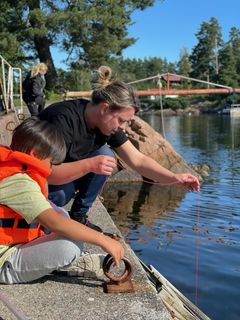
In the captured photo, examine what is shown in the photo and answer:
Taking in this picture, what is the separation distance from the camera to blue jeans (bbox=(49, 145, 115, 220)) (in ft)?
13.3

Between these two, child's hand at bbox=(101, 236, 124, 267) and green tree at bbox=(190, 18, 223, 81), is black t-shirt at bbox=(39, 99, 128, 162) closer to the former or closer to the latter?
child's hand at bbox=(101, 236, 124, 267)

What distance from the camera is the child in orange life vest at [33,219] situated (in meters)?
2.88

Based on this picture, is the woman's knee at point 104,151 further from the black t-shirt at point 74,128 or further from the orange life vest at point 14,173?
the orange life vest at point 14,173

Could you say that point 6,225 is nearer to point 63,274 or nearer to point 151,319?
point 63,274

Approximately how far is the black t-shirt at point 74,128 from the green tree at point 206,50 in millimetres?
104906

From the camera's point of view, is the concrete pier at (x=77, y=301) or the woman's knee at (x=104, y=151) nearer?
the concrete pier at (x=77, y=301)

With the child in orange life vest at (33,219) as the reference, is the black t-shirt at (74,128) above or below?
above

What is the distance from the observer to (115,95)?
3453 mm

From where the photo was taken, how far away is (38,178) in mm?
3002

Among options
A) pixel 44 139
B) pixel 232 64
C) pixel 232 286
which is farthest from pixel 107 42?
pixel 232 64

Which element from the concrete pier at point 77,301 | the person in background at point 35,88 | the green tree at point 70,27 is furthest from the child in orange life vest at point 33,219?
the green tree at point 70,27

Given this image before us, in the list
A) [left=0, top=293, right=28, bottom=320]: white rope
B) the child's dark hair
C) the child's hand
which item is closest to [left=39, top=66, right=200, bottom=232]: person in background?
the child's dark hair

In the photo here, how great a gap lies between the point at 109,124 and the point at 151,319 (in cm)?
130

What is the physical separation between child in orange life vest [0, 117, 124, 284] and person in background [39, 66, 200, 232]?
0.95 feet
